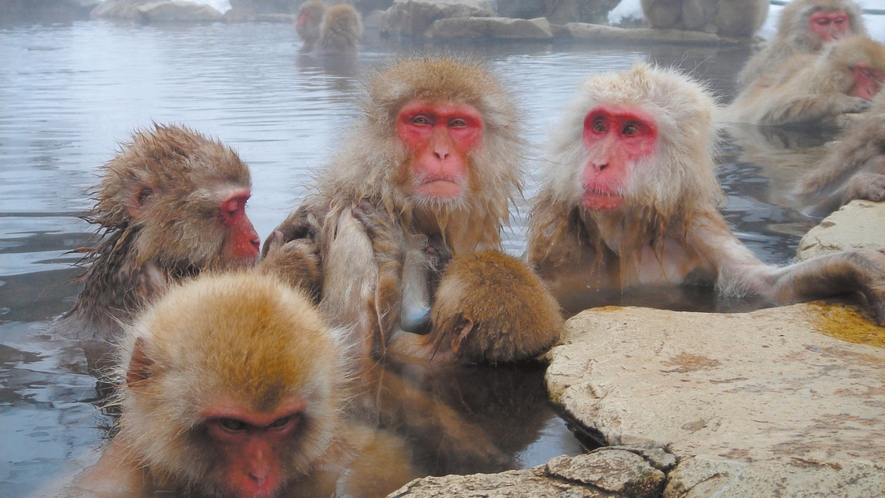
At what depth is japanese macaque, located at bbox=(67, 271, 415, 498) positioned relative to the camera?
249 centimetres

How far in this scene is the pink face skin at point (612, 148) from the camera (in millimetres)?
4086

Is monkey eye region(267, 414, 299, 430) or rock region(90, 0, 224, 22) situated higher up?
rock region(90, 0, 224, 22)

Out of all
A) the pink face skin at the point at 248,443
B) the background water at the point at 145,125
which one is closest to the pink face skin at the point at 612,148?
the background water at the point at 145,125

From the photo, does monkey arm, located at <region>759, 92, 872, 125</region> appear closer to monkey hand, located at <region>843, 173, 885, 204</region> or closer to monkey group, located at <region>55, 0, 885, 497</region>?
monkey hand, located at <region>843, 173, 885, 204</region>

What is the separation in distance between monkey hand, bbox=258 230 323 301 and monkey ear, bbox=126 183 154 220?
0.52m

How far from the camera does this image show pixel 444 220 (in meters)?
3.90

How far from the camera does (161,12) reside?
2483 cm

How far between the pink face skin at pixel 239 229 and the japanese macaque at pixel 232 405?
85 centimetres

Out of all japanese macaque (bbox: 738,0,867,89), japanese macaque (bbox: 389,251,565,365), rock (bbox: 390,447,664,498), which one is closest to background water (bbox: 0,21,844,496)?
japanese macaque (bbox: 389,251,565,365)

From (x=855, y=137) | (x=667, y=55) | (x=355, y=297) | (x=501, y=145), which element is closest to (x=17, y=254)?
(x=355, y=297)

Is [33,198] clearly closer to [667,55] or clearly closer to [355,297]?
[355,297]

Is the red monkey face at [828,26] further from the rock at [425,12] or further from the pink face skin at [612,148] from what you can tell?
the rock at [425,12]

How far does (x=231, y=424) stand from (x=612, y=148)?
2370 millimetres

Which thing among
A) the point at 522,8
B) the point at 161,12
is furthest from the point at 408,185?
the point at 161,12
